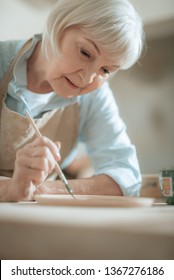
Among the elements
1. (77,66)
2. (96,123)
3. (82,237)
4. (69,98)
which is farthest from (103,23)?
(82,237)

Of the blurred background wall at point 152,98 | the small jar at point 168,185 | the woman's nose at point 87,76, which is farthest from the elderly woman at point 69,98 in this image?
the blurred background wall at point 152,98

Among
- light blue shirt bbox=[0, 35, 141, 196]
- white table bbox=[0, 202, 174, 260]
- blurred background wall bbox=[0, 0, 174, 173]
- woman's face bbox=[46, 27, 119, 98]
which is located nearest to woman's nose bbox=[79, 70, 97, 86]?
woman's face bbox=[46, 27, 119, 98]

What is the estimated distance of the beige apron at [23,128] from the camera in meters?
1.15

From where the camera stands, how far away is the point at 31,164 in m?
0.79

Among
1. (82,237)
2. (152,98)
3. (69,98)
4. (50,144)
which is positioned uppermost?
(152,98)

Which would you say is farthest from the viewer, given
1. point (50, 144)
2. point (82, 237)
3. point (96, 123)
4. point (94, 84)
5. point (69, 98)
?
point (96, 123)

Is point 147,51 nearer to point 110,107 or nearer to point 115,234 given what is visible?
point 110,107

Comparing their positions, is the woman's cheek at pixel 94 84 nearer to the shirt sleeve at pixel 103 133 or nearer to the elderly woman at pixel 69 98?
the elderly woman at pixel 69 98

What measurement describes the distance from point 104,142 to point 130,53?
39 cm

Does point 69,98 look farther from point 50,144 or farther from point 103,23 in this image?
point 50,144

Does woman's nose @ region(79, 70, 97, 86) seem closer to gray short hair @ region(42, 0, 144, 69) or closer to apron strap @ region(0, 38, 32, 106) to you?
gray short hair @ region(42, 0, 144, 69)

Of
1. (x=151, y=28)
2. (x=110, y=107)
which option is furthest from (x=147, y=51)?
(x=110, y=107)

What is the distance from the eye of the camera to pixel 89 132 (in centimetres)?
→ 136

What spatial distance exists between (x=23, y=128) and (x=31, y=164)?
38 cm
